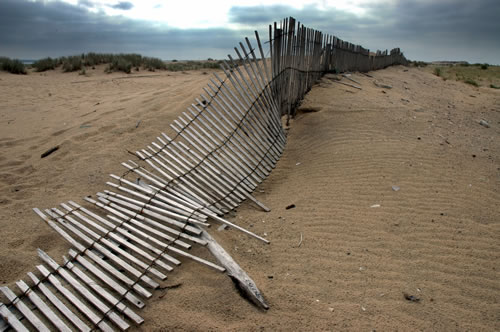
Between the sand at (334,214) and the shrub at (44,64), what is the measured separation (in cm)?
869

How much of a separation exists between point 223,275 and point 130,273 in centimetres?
69

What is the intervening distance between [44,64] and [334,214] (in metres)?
15.1

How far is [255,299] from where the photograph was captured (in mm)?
2240

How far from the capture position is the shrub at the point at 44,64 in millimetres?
13642

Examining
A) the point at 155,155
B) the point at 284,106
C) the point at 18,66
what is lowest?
the point at 155,155

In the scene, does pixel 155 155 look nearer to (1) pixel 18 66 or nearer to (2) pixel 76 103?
(2) pixel 76 103

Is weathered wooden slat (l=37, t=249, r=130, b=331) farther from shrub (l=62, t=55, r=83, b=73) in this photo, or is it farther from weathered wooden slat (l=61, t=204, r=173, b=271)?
shrub (l=62, t=55, r=83, b=73)

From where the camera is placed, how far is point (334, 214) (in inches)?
132

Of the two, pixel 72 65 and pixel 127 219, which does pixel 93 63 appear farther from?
pixel 127 219

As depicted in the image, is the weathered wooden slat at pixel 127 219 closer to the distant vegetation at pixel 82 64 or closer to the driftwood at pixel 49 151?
the driftwood at pixel 49 151

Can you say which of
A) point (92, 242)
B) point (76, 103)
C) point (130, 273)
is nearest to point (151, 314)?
point (130, 273)

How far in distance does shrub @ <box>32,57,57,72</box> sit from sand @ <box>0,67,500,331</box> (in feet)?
28.5

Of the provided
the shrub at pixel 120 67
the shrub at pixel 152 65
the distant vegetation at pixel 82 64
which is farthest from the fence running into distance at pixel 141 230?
the shrub at pixel 152 65

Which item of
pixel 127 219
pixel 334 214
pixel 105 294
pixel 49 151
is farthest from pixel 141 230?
pixel 49 151
